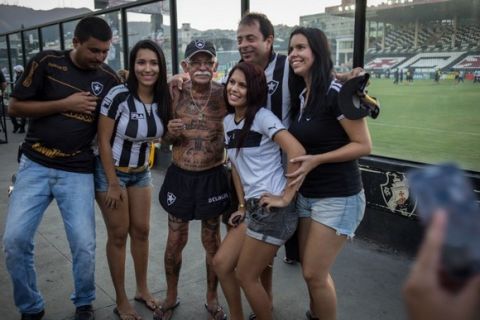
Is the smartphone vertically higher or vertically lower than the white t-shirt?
higher

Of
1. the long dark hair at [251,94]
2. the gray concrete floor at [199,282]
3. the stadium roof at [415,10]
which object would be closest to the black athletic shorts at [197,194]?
the long dark hair at [251,94]

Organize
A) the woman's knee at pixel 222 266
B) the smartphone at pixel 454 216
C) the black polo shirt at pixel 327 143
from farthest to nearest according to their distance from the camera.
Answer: the woman's knee at pixel 222 266, the black polo shirt at pixel 327 143, the smartphone at pixel 454 216

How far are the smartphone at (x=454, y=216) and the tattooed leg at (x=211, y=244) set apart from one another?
2.42 m

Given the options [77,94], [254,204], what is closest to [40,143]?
[77,94]

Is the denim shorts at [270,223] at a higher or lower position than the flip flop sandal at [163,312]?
higher

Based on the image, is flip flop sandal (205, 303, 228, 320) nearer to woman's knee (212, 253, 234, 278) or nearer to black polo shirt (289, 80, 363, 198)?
woman's knee (212, 253, 234, 278)

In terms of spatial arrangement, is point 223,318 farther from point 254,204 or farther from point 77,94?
point 77,94

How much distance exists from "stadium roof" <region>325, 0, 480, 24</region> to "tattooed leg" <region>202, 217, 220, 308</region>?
2.91 m

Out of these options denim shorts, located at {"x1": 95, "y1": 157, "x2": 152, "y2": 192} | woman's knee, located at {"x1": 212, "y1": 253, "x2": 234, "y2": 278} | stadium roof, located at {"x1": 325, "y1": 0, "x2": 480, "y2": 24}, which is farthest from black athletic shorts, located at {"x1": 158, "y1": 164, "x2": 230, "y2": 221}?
stadium roof, located at {"x1": 325, "y1": 0, "x2": 480, "y2": 24}

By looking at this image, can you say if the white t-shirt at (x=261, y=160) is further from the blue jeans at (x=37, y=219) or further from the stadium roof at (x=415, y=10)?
the stadium roof at (x=415, y=10)

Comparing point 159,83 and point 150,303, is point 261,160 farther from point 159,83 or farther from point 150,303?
point 150,303

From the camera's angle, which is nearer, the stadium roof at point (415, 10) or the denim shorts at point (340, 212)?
the denim shorts at point (340, 212)

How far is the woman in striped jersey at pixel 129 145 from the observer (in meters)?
2.76

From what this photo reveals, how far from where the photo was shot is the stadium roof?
416cm
